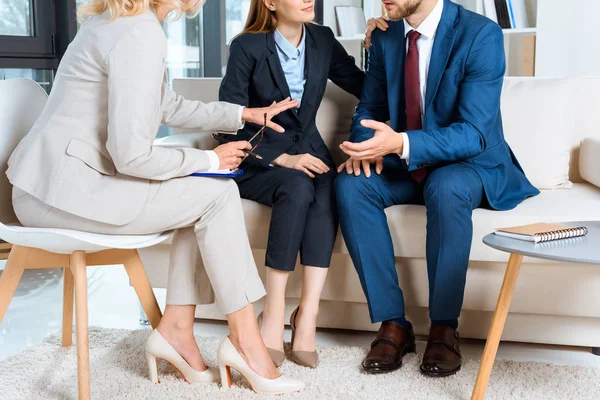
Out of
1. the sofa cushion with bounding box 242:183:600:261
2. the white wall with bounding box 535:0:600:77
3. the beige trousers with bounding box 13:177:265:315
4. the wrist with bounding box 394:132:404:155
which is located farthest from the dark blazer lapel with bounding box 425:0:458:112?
the white wall with bounding box 535:0:600:77

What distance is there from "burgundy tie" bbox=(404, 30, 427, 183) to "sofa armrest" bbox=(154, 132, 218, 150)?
2.33ft

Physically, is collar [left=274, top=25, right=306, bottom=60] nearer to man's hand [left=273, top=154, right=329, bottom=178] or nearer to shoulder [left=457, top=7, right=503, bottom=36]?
man's hand [left=273, top=154, right=329, bottom=178]

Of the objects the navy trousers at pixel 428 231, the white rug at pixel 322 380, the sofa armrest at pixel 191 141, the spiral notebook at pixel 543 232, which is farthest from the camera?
the sofa armrest at pixel 191 141

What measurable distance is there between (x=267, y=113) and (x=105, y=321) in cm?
91

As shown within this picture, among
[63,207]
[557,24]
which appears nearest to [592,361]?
[63,207]

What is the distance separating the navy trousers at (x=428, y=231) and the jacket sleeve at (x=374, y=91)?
0.26m

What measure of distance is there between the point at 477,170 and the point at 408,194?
21 centimetres

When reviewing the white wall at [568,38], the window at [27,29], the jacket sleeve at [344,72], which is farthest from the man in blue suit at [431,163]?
the window at [27,29]

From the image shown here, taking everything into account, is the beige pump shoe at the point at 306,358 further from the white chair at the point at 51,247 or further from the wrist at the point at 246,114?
the wrist at the point at 246,114

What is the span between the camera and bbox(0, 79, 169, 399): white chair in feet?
5.75

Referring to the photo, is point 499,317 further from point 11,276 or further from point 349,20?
point 349,20

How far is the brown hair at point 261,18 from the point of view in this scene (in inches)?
95.7

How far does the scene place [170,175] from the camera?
1812 mm

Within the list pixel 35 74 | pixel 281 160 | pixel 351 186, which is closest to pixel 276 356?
pixel 351 186
